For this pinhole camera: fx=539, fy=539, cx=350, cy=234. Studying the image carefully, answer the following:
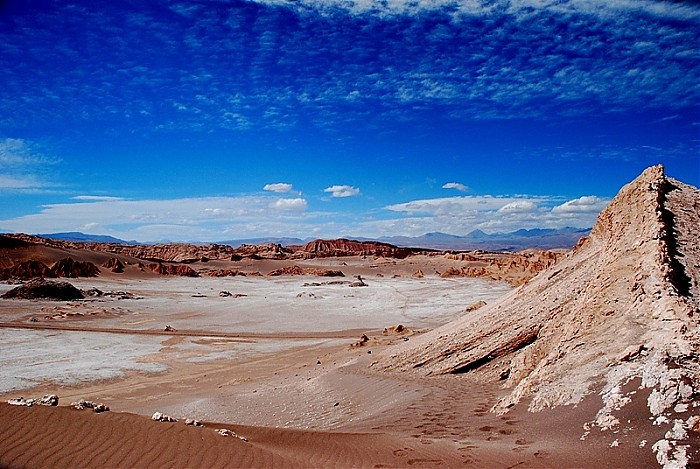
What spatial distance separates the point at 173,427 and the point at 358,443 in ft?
6.50

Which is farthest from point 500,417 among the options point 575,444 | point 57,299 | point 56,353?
point 57,299

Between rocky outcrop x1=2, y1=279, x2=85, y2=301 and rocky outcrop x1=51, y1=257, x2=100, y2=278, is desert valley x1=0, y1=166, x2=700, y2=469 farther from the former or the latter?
rocky outcrop x1=51, y1=257, x2=100, y2=278

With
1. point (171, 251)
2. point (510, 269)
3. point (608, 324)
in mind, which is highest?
point (171, 251)

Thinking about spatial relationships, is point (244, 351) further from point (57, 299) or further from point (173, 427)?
point (57, 299)

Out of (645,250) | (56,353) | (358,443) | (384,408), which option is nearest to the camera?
(358,443)

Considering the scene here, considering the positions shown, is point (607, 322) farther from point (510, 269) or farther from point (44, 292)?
point (510, 269)

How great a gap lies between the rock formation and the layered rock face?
0.05 ft

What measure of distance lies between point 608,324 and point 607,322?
5cm

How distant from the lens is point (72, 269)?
46500mm

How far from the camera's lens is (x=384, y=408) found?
26.4ft

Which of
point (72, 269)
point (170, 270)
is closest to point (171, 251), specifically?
point (170, 270)

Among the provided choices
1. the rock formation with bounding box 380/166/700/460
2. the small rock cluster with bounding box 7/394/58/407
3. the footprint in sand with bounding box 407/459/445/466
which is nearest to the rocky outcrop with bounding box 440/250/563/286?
the rock formation with bounding box 380/166/700/460

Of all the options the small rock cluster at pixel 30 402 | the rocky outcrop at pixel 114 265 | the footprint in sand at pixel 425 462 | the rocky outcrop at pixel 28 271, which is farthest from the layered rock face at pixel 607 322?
the rocky outcrop at pixel 114 265

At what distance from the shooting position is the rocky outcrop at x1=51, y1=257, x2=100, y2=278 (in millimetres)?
45469
